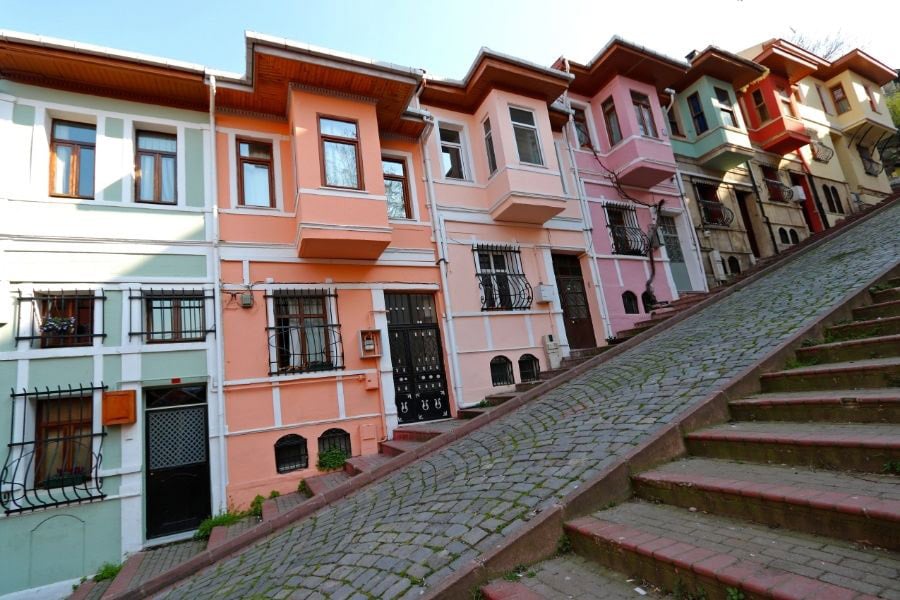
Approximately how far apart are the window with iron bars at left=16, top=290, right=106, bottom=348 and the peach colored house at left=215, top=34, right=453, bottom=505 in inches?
78.1

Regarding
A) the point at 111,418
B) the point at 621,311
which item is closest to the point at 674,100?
the point at 621,311

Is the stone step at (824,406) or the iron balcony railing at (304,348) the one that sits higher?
the iron balcony railing at (304,348)

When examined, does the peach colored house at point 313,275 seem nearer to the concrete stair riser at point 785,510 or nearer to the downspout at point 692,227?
the concrete stair riser at point 785,510

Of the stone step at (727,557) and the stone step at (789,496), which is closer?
the stone step at (727,557)

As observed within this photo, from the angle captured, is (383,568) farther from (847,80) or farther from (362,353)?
(847,80)

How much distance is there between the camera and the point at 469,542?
3279 millimetres

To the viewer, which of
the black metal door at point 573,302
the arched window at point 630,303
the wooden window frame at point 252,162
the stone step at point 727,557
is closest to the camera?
the stone step at point 727,557

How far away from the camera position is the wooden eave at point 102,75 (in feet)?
24.3

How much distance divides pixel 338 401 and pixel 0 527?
484 centimetres

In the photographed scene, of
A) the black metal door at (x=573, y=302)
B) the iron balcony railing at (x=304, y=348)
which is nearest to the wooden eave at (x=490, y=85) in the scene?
the black metal door at (x=573, y=302)

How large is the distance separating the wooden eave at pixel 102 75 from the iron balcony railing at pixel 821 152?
22243 millimetres

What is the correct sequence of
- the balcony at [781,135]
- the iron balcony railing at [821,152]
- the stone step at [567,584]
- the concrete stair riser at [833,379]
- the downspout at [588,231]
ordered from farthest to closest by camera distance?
the iron balcony railing at [821,152] → the balcony at [781,135] → the downspout at [588,231] → the concrete stair riser at [833,379] → the stone step at [567,584]

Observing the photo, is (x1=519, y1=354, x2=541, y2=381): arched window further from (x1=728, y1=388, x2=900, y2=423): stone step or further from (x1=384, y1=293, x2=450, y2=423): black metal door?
(x1=728, y1=388, x2=900, y2=423): stone step

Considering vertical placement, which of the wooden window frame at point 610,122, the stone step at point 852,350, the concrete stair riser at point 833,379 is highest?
the wooden window frame at point 610,122
